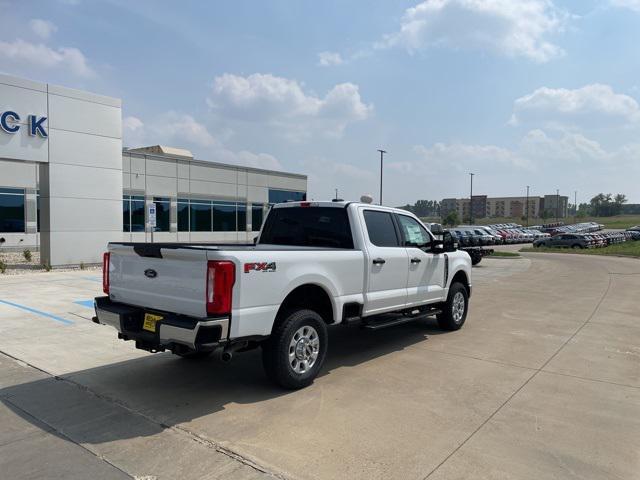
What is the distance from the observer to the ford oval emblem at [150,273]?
5.02m

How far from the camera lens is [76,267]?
1819cm

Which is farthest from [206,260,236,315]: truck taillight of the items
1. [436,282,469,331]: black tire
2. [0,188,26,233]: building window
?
[0,188,26,233]: building window

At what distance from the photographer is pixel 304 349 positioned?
17.4 ft

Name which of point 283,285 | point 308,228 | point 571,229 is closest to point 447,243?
point 308,228

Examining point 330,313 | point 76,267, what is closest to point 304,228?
point 330,313

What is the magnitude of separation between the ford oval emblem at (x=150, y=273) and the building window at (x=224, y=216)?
1193 inches

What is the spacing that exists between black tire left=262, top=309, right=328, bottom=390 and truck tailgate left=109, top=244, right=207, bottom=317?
0.87 m

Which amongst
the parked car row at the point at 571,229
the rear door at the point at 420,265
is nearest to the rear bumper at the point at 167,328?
the rear door at the point at 420,265

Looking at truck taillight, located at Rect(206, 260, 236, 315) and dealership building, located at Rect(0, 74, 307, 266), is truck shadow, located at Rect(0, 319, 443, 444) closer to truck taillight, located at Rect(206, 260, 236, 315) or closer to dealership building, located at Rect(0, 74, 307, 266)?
truck taillight, located at Rect(206, 260, 236, 315)

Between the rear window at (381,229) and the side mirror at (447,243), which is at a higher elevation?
the rear window at (381,229)

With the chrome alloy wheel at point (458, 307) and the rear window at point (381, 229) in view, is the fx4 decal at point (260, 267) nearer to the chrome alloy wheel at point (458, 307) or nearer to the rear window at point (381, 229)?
the rear window at point (381, 229)

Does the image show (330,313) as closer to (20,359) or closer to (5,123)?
(20,359)

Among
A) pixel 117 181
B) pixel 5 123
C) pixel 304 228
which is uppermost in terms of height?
pixel 5 123

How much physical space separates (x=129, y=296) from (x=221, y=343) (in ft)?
4.96
